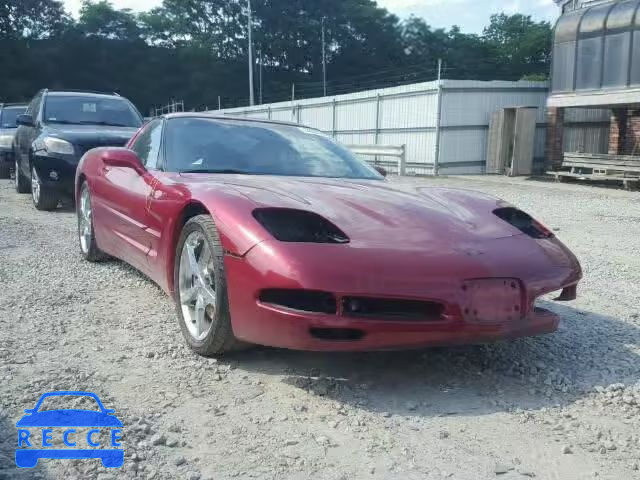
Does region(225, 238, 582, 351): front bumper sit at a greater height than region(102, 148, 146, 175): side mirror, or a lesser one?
lesser

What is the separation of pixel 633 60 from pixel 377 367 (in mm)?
15321

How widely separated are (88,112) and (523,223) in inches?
295

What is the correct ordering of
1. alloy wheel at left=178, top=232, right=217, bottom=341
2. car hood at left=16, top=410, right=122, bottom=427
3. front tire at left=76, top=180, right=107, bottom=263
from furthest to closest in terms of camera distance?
front tire at left=76, top=180, right=107, bottom=263 < alloy wheel at left=178, top=232, right=217, bottom=341 < car hood at left=16, top=410, right=122, bottom=427

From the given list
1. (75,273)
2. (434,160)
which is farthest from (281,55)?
(75,273)

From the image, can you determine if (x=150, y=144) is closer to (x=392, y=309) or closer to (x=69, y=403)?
(x=69, y=403)

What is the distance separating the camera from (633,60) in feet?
51.5

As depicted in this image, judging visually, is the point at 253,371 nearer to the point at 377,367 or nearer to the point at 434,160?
the point at 377,367

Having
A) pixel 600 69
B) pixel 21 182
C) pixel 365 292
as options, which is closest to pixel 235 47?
pixel 600 69

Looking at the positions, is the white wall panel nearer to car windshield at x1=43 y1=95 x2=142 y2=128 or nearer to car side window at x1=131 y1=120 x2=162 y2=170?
car windshield at x1=43 y1=95 x2=142 y2=128

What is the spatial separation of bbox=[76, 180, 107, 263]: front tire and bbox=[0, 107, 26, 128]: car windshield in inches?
375

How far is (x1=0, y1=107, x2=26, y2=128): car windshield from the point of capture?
552 inches

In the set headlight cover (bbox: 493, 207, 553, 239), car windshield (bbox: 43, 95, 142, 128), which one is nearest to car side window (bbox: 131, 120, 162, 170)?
Result: headlight cover (bbox: 493, 207, 553, 239)

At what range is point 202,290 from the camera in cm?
334

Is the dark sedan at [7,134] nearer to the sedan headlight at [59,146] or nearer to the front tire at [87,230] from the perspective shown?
the sedan headlight at [59,146]
